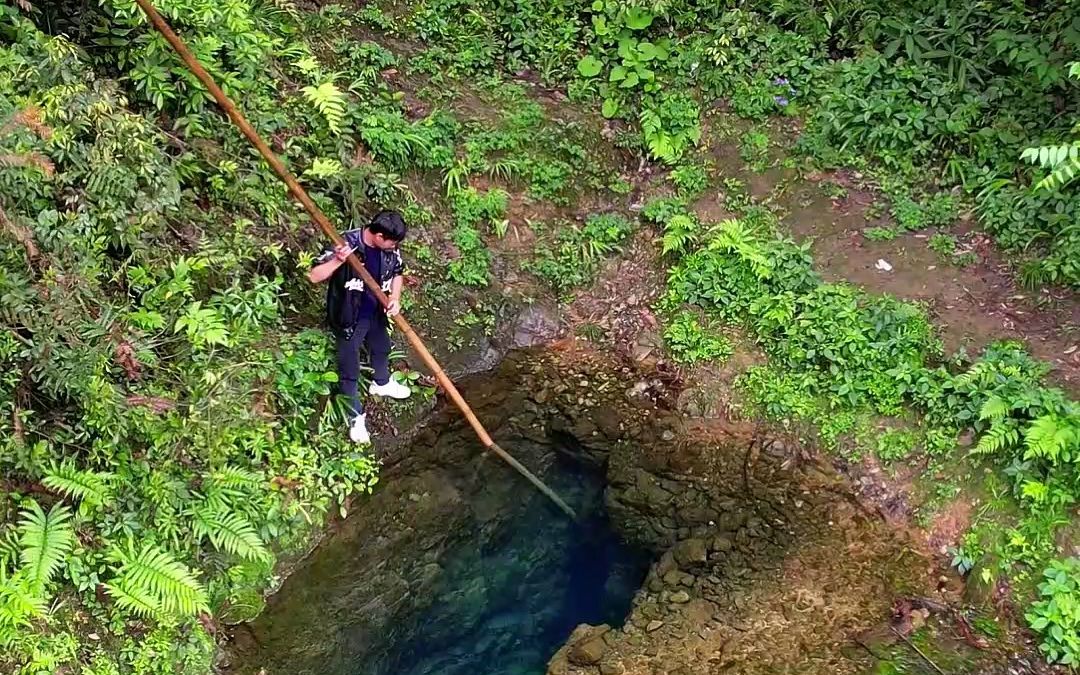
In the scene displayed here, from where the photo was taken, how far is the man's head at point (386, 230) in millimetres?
5930

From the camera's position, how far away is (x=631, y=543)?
735 cm

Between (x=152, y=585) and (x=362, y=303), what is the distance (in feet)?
8.64

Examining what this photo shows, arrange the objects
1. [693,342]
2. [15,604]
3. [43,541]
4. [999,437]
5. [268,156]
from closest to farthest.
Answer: [15,604] < [43,541] < [268,156] < [999,437] < [693,342]

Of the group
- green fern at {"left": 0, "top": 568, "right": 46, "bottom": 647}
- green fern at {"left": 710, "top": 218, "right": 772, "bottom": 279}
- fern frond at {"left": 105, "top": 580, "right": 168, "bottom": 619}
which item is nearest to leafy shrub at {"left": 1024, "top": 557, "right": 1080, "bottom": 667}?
green fern at {"left": 710, "top": 218, "right": 772, "bottom": 279}

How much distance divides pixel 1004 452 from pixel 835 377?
1.53 meters

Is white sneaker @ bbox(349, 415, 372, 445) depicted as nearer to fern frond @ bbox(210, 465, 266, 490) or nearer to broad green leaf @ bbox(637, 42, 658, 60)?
fern frond @ bbox(210, 465, 266, 490)

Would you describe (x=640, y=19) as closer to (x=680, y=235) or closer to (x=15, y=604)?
(x=680, y=235)

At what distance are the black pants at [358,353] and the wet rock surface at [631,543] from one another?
81 cm

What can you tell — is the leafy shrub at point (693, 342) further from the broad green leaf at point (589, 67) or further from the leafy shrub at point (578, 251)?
the broad green leaf at point (589, 67)

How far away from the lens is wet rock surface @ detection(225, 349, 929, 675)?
6246 millimetres

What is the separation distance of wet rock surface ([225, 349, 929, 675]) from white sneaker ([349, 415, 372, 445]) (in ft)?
1.60

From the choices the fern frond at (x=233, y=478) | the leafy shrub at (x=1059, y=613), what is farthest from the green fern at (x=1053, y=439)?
the fern frond at (x=233, y=478)

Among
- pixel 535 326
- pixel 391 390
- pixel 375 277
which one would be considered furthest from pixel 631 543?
pixel 375 277

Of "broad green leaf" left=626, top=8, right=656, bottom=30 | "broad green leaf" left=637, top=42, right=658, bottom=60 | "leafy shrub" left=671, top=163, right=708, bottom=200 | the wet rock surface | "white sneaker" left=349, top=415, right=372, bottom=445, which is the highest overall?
"broad green leaf" left=626, top=8, right=656, bottom=30
